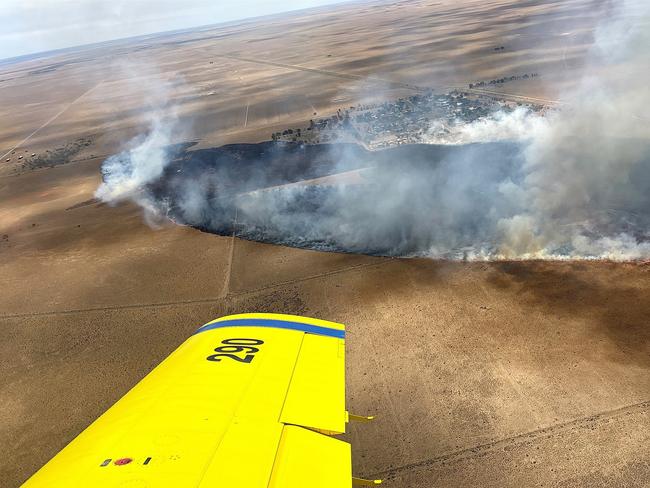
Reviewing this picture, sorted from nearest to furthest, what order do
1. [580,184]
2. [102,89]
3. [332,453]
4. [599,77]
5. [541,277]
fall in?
[332,453], [541,277], [580,184], [599,77], [102,89]

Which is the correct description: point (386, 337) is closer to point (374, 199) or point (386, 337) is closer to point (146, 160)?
point (374, 199)

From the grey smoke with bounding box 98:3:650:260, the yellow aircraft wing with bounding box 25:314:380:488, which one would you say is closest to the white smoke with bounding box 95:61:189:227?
the grey smoke with bounding box 98:3:650:260

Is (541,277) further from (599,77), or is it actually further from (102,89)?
(102,89)

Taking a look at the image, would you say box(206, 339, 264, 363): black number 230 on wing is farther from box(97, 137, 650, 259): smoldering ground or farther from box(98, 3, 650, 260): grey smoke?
box(98, 3, 650, 260): grey smoke

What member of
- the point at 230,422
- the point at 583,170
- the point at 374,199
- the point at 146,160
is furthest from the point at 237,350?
the point at 146,160

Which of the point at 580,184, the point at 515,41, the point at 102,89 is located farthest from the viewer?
the point at 102,89

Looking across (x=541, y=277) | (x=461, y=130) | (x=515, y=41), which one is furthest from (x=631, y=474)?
(x=515, y=41)
